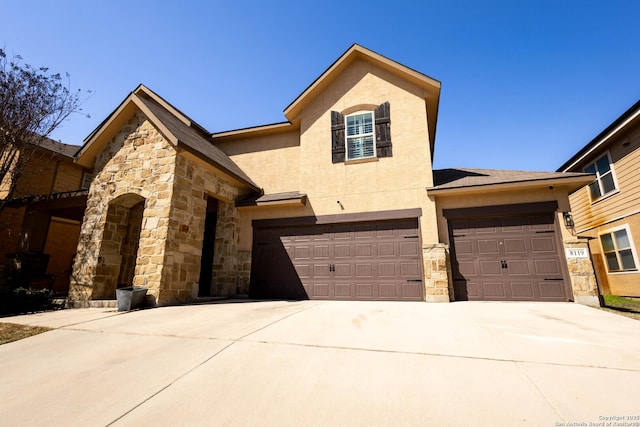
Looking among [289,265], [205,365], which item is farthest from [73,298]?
[205,365]

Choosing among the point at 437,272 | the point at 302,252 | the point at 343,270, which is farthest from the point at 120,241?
the point at 437,272

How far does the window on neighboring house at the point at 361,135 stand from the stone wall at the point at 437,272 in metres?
3.63

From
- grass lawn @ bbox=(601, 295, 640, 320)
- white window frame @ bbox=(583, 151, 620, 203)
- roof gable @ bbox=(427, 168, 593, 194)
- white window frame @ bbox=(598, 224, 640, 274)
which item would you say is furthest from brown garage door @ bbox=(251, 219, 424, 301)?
white window frame @ bbox=(583, 151, 620, 203)

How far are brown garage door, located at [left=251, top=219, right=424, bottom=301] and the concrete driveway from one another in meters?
3.52

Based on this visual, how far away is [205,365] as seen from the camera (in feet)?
9.93

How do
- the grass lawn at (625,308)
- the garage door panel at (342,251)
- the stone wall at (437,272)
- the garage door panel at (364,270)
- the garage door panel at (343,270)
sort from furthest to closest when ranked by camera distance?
the garage door panel at (342,251) → the garage door panel at (343,270) → the garage door panel at (364,270) → the stone wall at (437,272) → the grass lawn at (625,308)

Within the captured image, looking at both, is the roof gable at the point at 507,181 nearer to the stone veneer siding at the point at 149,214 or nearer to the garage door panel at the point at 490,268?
the garage door panel at the point at 490,268

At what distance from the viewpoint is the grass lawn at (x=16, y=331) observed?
14.3 feet

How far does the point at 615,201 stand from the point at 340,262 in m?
12.0

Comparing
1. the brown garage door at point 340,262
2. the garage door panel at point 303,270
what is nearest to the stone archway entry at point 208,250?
the brown garage door at point 340,262

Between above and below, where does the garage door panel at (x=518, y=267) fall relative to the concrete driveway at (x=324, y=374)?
above

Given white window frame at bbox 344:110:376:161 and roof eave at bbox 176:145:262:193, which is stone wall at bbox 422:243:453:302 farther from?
roof eave at bbox 176:145:262:193

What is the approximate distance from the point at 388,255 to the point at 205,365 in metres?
6.70

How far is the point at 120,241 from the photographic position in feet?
28.2
